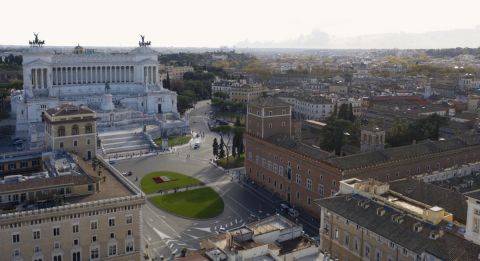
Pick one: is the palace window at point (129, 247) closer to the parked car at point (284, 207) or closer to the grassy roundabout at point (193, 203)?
the grassy roundabout at point (193, 203)

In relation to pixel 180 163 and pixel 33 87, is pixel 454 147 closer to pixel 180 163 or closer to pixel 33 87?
pixel 180 163

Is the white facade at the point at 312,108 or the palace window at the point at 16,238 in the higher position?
the white facade at the point at 312,108

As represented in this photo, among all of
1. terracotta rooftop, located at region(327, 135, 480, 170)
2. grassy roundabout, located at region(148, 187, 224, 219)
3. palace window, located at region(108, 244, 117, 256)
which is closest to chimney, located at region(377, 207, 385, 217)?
terracotta rooftop, located at region(327, 135, 480, 170)

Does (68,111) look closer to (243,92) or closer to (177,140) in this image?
(177,140)

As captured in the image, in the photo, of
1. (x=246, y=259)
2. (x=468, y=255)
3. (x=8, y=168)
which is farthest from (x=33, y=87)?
(x=468, y=255)

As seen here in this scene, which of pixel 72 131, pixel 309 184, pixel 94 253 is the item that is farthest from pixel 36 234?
pixel 309 184

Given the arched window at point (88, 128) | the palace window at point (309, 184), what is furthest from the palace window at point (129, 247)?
the palace window at point (309, 184)

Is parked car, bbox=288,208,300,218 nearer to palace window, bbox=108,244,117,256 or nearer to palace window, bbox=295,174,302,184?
palace window, bbox=295,174,302,184
